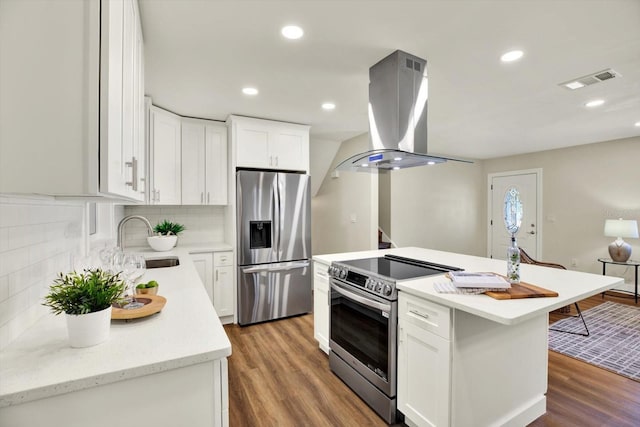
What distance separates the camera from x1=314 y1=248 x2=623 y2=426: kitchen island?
1.50 metres

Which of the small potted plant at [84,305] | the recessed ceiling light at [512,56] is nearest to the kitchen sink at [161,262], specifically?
the small potted plant at [84,305]

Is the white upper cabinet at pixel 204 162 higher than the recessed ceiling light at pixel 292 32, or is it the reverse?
the recessed ceiling light at pixel 292 32

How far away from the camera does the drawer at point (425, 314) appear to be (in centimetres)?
152

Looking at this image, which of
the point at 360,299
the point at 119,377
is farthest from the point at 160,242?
the point at 119,377

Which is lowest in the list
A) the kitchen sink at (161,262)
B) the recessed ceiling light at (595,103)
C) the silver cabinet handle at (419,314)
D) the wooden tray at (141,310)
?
the silver cabinet handle at (419,314)

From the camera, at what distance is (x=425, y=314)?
1.63 m

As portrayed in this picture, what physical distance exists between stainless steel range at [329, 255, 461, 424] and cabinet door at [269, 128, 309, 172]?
69.4 inches

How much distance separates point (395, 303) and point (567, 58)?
7.01ft

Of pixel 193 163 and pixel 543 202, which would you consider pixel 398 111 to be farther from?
pixel 543 202

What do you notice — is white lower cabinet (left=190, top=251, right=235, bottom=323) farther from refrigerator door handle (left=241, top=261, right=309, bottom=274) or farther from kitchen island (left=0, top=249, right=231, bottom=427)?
kitchen island (left=0, top=249, right=231, bottom=427)

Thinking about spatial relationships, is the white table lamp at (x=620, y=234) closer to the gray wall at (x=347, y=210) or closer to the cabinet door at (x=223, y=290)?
the gray wall at (x=347, y=210)

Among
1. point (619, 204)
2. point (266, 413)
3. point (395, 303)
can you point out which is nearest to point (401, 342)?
point (395, 303)

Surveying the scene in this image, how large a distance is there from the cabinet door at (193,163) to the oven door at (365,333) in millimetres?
2088

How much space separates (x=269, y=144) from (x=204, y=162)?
799mm
